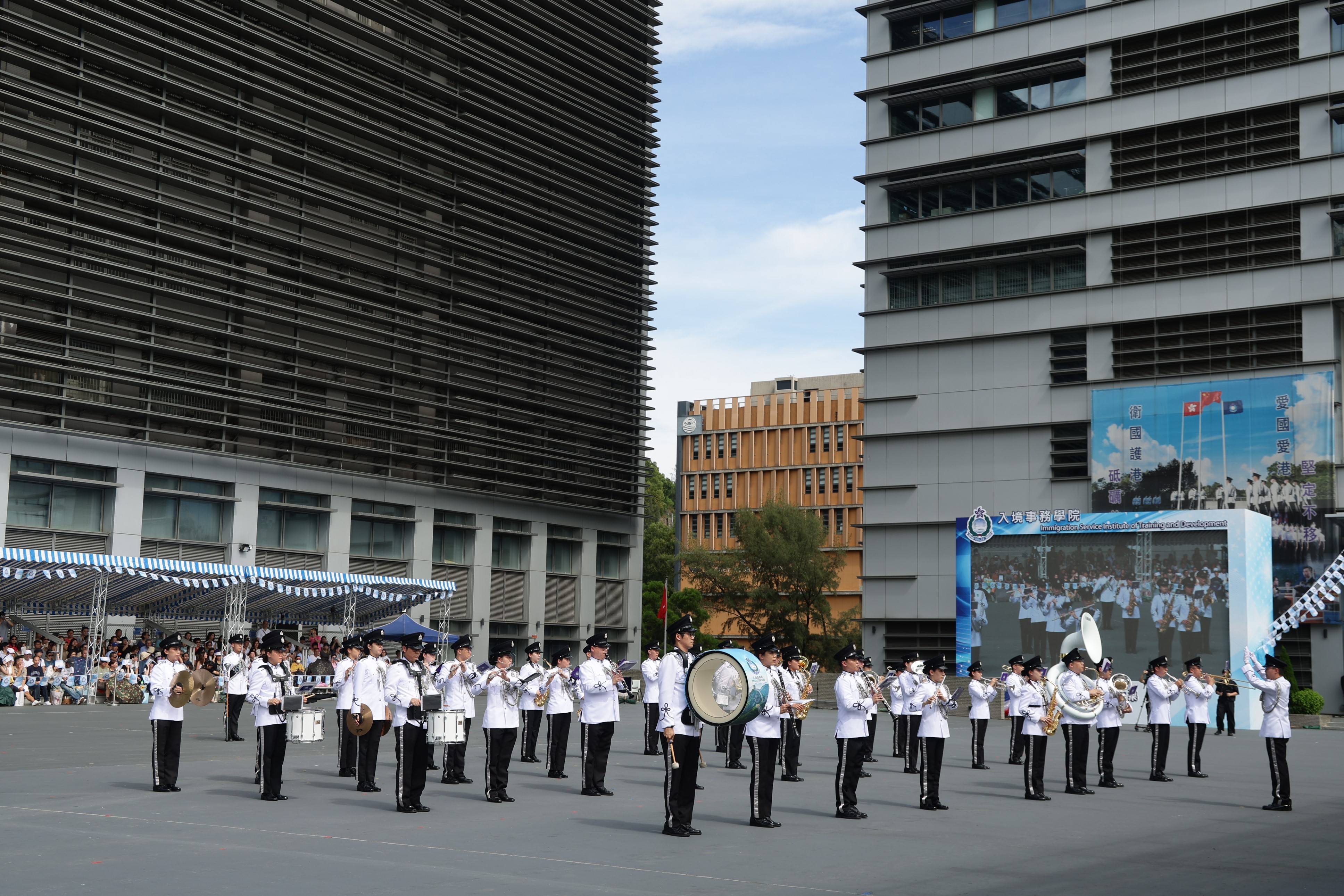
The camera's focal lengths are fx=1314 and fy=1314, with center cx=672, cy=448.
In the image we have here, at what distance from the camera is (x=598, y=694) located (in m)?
17.2

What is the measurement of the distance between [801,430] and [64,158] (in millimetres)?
73660

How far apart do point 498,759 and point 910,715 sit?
350 inches

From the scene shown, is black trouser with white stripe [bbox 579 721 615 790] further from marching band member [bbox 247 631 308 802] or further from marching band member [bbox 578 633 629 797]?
marching band member [bbox 247 631 308 802]

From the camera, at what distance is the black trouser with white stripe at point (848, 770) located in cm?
1545

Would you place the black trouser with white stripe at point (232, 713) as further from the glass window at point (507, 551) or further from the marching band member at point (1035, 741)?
the glass window at point (507, 551)

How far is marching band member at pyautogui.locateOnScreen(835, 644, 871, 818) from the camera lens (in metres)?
15.4

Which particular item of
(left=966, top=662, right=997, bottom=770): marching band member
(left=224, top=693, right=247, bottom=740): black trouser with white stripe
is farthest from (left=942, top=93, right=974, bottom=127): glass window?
(left=224, top=693, right=247, bottom=740): black trouser with white stripe

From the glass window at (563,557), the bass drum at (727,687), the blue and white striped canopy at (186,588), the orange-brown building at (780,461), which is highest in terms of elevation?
the orange-brown building at (780,461)

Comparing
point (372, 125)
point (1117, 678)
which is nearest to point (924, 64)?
point (372, 125)

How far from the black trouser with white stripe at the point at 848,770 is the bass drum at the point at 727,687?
2.18 m

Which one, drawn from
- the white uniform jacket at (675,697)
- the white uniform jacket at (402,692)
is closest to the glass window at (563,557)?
the white uniform jacket at (402,692)

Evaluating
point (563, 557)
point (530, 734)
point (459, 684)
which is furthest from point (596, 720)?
point (563, 557)

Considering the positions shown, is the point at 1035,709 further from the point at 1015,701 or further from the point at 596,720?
the point at 596,720

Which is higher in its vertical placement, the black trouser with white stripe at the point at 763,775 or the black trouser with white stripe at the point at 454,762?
the black trouser with white stripe at the point at 763,775
